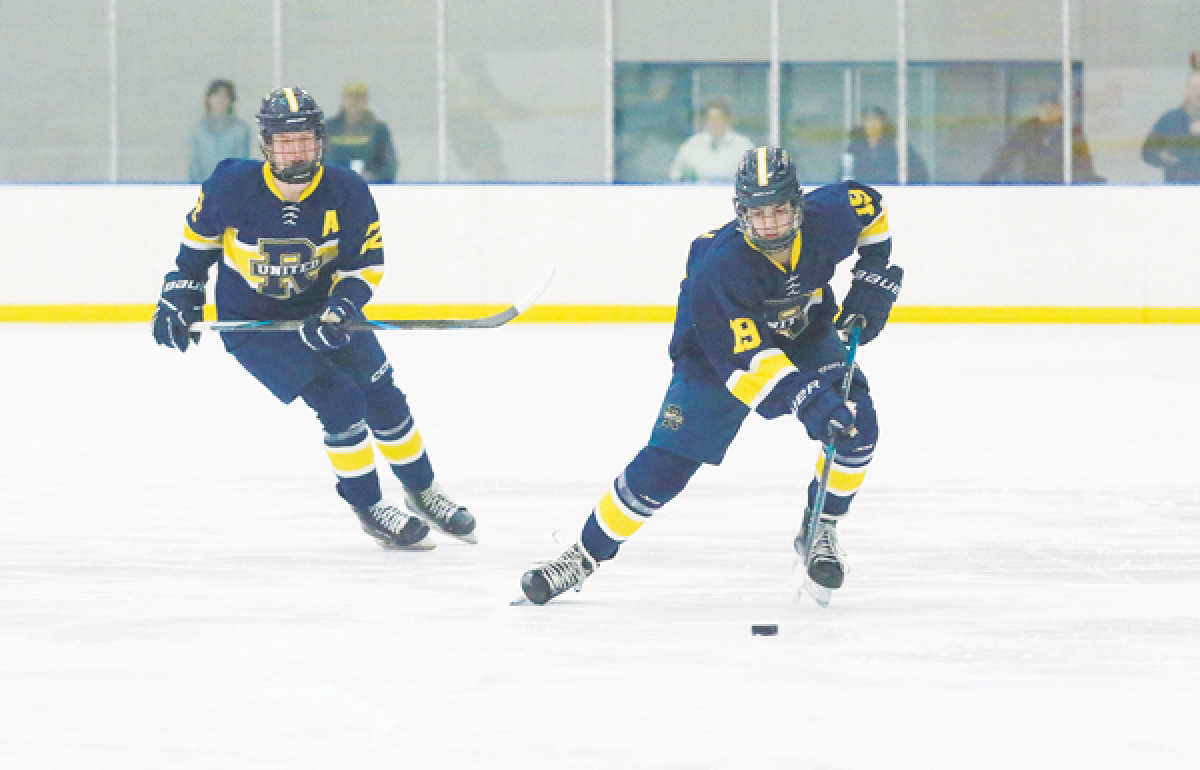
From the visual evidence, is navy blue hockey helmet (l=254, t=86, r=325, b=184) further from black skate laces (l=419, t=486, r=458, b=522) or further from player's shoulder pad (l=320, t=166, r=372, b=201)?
black skate laces (l=419, t=486, r=458, b=522)

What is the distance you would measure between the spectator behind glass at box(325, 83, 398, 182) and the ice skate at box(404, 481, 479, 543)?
6419 mm

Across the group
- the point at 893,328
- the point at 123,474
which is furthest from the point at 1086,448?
the point at 893,328

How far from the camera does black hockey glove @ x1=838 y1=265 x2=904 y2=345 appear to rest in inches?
145

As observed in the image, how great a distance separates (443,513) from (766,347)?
1.10 m

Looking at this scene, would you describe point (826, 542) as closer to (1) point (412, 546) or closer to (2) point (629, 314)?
(1) point (412, 546)

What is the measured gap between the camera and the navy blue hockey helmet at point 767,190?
10.9 ft

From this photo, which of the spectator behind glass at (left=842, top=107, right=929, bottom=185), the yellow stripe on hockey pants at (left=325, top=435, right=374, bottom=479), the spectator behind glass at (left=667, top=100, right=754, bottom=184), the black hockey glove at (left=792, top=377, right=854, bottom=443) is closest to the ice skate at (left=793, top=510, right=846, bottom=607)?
the black hockey glove at (left=792, top=377, right=854, bottom=443)

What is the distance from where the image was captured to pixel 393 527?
4090 mm

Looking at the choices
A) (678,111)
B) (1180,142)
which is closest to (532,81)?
(678,111)

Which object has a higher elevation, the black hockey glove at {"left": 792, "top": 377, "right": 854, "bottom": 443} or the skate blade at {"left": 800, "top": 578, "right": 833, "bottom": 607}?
the black hockey glove at {"left": 792, "top": 377, "right": 854, "bottom": 443}

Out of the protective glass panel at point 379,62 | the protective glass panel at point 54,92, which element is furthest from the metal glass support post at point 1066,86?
the protective glass panel at point 54,92

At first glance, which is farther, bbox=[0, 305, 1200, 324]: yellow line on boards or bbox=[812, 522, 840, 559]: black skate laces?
bbox=[0, 305, 1200, 324]: yellow line on boards

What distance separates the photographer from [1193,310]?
1011cm

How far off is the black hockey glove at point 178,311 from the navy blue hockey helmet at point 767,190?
1.27 m
